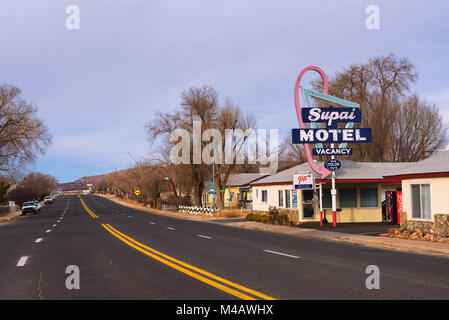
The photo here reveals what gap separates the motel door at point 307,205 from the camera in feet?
101

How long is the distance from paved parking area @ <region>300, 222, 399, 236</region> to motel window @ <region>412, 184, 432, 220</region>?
96.1 inches

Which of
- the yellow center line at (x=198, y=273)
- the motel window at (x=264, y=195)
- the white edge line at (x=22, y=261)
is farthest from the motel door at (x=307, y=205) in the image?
the white edge line at (x=22, y=261)

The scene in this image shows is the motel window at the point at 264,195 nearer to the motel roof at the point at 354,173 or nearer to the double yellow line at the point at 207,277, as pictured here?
the motel roof at the point at 354,173

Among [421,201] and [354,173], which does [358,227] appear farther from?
[421,201]

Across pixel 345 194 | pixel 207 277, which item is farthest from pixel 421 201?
pixel 207 277

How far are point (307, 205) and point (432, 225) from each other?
11.9 metres

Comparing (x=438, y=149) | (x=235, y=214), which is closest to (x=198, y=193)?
(x=235, y=214)

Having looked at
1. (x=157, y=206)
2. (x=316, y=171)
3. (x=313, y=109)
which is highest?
(x=313, y=109)

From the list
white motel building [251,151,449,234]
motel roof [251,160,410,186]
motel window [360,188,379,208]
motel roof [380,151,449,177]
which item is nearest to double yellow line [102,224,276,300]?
motel roof [380,151,449,177]

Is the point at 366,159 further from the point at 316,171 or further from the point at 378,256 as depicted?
the point at 378,256

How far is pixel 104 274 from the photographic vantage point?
1078 cm

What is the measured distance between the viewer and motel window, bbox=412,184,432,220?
2014cm

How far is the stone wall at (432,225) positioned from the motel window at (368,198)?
386 inches
